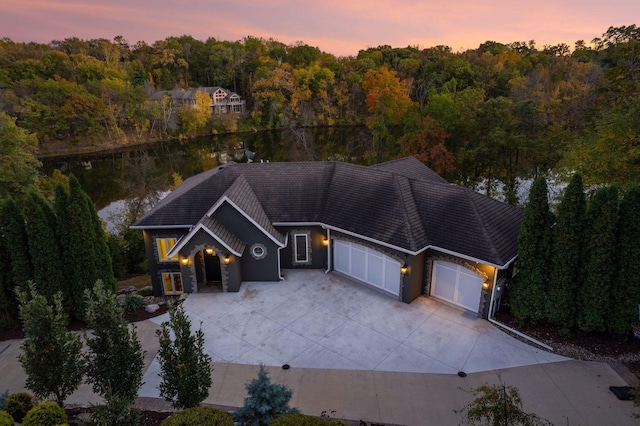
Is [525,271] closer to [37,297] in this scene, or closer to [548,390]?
[548,390]

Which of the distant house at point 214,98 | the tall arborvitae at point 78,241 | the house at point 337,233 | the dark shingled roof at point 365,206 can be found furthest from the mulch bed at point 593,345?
the distant house at point 214,98

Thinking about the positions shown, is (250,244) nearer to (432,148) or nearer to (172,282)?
(172,282)

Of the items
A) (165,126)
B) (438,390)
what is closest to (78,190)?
(438,390)

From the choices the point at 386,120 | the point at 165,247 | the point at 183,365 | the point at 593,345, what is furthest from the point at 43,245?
the point at 386,120

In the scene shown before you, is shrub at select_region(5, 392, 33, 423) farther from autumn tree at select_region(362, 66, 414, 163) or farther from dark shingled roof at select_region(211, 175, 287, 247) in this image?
autumn tree at select_region(362, 66, 414, 163)

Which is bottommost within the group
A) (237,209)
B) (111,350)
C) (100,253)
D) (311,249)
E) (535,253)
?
(311,249)

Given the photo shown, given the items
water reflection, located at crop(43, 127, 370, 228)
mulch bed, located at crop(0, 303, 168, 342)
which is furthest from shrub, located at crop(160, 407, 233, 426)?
water reflection, located at crop(43, 127, 370, 228)

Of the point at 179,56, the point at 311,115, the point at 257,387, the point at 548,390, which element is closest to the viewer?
the point at 257,387
